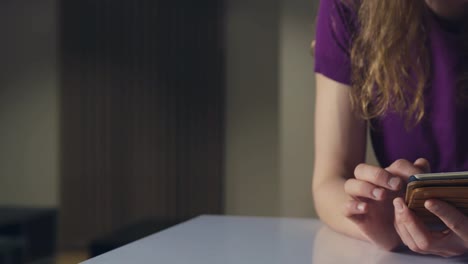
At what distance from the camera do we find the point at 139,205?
369 cm

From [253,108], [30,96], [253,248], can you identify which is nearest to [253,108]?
[253,108]

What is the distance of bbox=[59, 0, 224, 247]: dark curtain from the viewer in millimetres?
3562

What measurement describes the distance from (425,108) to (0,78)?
10.5ft

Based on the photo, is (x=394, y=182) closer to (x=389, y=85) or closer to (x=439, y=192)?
(x=439, y=192)

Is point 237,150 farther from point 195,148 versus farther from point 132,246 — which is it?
point 132,246

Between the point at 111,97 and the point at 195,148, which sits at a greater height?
the point at 111,97

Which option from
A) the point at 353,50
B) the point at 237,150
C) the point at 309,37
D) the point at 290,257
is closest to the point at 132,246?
the point at 290,257

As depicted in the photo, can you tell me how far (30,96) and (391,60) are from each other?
3.15 metres

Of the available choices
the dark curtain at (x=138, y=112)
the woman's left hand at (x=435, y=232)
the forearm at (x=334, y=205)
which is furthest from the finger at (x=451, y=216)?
the dark curtain at (x=138, y=112)

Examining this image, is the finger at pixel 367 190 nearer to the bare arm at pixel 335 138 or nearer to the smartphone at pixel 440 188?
the smartphone at pixel 440 188

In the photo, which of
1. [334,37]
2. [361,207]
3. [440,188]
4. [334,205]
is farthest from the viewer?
[334,37]

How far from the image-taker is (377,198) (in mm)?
527

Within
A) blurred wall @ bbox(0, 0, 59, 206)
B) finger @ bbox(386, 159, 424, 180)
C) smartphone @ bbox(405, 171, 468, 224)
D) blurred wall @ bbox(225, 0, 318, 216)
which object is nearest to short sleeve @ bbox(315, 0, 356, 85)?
finger @ bbox(386, 159, 424, 180)

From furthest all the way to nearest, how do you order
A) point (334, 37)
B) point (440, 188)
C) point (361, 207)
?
point (334, 37) → point (361, 207) → point (440, 188)
